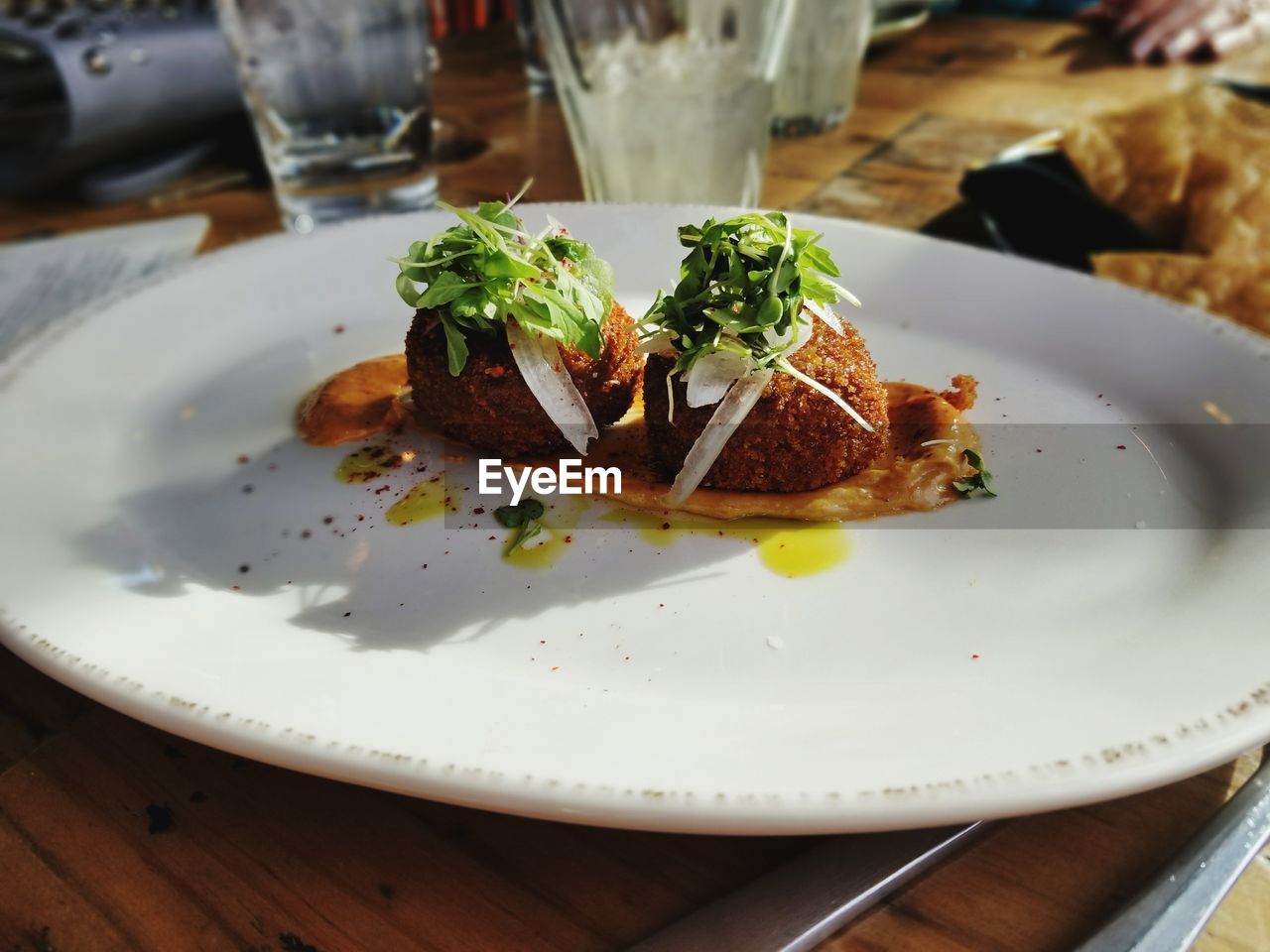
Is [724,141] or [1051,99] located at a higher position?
[724,141]

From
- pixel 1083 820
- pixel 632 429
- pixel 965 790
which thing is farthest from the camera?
pixel 632 429

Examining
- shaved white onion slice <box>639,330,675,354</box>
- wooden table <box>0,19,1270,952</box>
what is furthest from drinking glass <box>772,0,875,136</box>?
wooden table <box>0,19,1270,952</box>

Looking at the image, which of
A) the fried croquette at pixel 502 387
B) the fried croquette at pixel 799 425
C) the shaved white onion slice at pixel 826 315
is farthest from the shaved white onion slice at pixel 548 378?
the shaved white onion slice at pixel 826 315

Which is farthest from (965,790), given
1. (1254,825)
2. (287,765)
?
(287,765)

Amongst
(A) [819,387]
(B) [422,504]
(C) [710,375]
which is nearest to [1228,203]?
(A) [819,387]

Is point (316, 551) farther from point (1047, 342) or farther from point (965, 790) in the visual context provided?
point (1047, 342)

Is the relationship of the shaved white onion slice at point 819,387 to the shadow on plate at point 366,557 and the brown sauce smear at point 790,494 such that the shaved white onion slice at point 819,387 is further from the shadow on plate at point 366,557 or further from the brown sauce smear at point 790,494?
the shadow on plate at point 366,557
